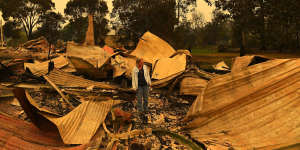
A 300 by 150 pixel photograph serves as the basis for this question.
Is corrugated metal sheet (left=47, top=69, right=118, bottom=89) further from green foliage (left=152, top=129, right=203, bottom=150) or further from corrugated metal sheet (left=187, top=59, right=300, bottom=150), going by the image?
corrugated metal sheet (left=187, top=59, right=300, bottom=150)

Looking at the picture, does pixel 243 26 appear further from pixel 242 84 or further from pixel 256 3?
pixel 242 84

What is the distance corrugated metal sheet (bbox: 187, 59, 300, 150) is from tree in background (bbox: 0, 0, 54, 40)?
108 ft

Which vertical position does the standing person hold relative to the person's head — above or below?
below

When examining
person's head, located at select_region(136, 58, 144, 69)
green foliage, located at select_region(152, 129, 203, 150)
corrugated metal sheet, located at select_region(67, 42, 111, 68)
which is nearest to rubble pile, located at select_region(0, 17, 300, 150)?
green foliage, located at select_region(152, 129, 203, 150)

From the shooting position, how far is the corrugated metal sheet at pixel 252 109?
2.53 m

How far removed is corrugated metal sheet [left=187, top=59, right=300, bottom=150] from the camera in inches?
99.5

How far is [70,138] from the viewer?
2.68 meters

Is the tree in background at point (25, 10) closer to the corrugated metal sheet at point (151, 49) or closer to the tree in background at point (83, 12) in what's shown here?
the tree in background at point (83, 12)

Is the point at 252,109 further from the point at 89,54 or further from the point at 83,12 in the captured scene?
the point at 83,12

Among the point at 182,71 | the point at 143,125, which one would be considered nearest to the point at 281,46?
the point at 182,71

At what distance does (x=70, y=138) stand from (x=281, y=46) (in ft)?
76.0

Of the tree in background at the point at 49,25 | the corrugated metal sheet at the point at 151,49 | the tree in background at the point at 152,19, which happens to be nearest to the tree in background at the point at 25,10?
the tree in background at the point at 49,25

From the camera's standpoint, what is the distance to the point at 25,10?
30984 millimetres

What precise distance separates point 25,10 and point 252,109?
34663 mm
